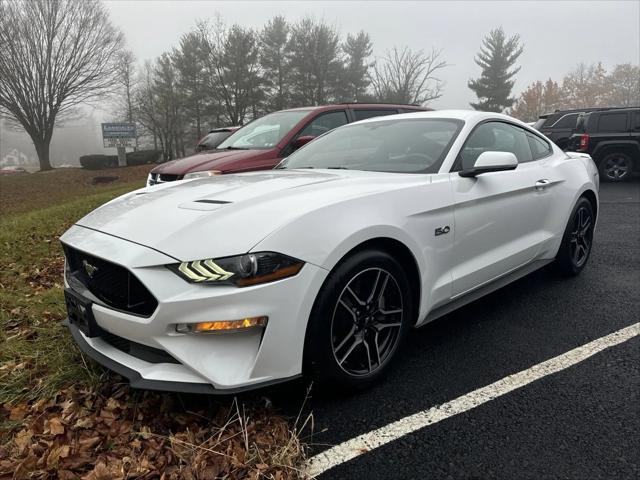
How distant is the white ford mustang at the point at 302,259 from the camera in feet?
6.51

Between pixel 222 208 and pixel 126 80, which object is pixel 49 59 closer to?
pixel 126 80

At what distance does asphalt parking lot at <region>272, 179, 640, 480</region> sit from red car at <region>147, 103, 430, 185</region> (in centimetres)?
328

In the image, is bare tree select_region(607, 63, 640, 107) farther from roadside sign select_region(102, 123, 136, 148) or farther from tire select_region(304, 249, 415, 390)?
tire select_region(304, 249, 415, 390)

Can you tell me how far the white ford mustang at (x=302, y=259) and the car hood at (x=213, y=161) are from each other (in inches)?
96.1

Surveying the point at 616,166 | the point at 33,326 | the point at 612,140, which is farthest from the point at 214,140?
the point at 616,166

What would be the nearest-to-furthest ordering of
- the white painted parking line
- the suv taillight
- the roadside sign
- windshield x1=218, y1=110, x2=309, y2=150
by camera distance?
the white painted parking line
windshield x1=218, y1=110, x2=309, y2=150
the suv taillight
the roadside sign

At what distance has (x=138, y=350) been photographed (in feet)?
7.12

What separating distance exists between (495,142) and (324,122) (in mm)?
3308

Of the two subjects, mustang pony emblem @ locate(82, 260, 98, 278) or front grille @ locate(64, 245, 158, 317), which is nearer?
front grille @ locate(64, 245, 158, 317)

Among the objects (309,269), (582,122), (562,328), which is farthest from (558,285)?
(582,122)

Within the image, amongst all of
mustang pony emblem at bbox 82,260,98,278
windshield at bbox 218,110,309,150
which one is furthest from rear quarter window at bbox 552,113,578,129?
mustang pony emblem at bbox 82,260,98,278

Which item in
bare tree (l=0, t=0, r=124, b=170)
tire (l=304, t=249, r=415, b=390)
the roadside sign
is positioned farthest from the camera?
bare tree (l=0, t=0, r=124, b=170)

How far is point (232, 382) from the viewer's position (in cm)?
197

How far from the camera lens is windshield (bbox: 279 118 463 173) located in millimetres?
3105
